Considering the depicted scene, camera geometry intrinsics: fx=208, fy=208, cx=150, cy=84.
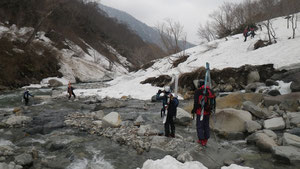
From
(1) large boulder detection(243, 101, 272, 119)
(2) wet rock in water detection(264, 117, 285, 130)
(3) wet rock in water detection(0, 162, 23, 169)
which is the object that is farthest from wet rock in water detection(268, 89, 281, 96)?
(3) wet rock in water detection(0, 162, 23, 169)

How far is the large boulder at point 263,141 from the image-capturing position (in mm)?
6133

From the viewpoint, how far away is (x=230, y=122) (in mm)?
8008

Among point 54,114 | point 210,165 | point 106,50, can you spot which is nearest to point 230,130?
point 210,165

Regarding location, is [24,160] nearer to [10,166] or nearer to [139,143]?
[10,166]

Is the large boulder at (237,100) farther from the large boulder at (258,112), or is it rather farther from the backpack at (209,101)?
the backpack at (209,101)

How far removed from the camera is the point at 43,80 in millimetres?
32531

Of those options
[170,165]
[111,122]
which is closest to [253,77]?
[111,122]

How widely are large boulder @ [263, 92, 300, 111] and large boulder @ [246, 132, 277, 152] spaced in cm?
402

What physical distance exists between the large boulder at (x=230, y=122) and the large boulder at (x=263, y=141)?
2.69 feet

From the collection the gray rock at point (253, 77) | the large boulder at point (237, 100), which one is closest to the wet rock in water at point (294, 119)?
the large boulder at point (237, 100)

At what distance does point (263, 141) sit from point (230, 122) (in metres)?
1.75

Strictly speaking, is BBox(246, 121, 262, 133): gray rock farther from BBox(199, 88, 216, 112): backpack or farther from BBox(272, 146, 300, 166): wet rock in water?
BBox(199, 88, 216, 112): backpack

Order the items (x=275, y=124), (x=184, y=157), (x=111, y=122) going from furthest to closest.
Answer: (x=111, y=122) → (x=275, y=124) → (x=184, y=157)

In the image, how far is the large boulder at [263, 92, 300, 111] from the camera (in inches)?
374
